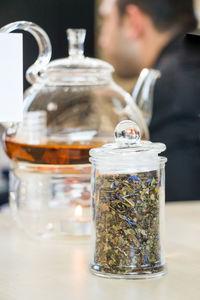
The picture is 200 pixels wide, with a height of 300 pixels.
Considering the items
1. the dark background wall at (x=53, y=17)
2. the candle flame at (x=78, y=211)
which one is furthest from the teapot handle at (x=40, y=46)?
the dark background wall at (x=53, y=17)

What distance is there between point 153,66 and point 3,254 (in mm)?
1166

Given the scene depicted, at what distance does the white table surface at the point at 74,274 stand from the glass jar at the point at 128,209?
0.07 ft

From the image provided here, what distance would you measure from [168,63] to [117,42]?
0.59 ft

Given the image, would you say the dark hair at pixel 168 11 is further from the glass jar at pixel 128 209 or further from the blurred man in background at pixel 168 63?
the glass jar at pixel 128 209

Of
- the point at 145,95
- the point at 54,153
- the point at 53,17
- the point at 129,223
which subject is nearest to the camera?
the point at 129,223

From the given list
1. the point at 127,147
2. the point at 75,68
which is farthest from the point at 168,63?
the point at 127,147

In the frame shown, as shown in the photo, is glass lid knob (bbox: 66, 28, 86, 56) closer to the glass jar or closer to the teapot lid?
the teapot lid

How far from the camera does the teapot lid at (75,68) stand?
44.3 inches

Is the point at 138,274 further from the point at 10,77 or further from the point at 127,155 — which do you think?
the point at 10,77

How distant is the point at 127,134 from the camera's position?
83 cm

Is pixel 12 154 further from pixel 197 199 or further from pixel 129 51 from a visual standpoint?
pixel 197 199

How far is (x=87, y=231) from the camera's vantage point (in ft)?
3.54

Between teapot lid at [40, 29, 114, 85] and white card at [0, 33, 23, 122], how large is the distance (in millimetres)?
293

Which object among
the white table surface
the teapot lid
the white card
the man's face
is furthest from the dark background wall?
the white card
